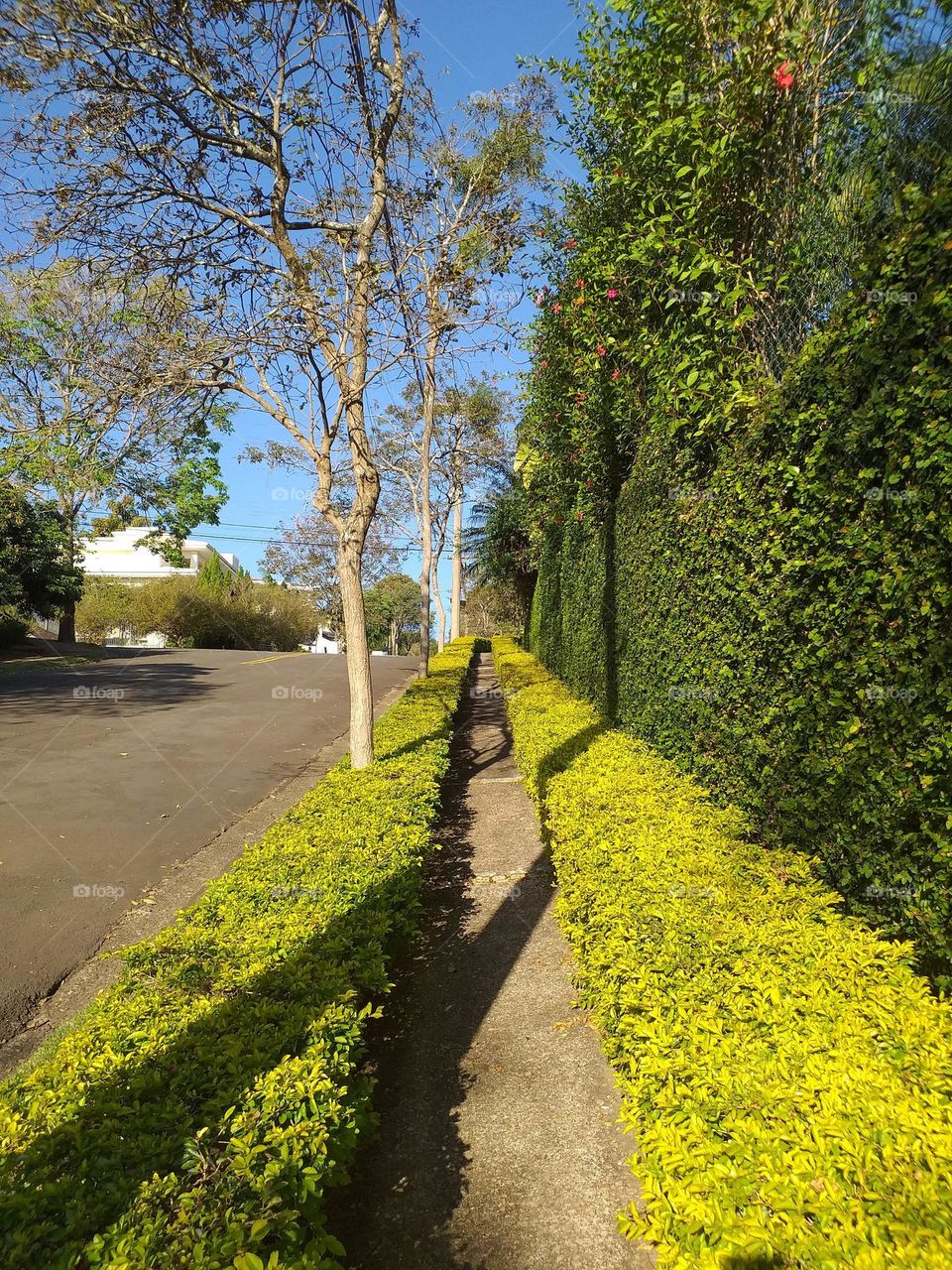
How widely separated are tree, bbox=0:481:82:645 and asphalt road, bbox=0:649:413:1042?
220 inches

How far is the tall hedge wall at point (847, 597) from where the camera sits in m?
2.69

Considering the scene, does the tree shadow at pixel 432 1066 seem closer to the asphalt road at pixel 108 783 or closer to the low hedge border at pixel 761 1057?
the low hedge border at pixel 761 1057

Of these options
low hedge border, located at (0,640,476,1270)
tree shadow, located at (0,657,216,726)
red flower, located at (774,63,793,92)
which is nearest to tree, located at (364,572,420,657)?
tree shadow, located at (0,657,216,726)

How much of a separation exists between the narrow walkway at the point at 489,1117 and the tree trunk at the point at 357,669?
2.01 metres

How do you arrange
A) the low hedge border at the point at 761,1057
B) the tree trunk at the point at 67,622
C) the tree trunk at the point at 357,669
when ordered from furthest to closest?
1. the tree trunk at the point at 67,622
2. the tree trunk at the point at 357,669
3. the low hedge border at the point at 761,1057

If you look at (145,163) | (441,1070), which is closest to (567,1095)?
(441,1070)

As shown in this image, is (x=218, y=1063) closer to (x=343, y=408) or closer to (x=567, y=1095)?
(x=567, y=1095)

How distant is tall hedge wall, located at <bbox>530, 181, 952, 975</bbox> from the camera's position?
8.84 ft

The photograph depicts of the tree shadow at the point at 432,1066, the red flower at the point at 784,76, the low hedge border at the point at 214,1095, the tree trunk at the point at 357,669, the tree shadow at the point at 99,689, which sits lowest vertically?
the tree shadow at the point at 432,1066

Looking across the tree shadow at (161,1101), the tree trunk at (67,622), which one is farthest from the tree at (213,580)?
the tree shadow at (161,1101)

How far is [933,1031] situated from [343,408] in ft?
21.3

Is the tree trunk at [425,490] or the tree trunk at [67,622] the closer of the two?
the tree trunk at [425,490]

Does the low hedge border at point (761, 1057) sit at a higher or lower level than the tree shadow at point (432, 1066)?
higher

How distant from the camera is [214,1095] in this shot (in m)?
2.12
